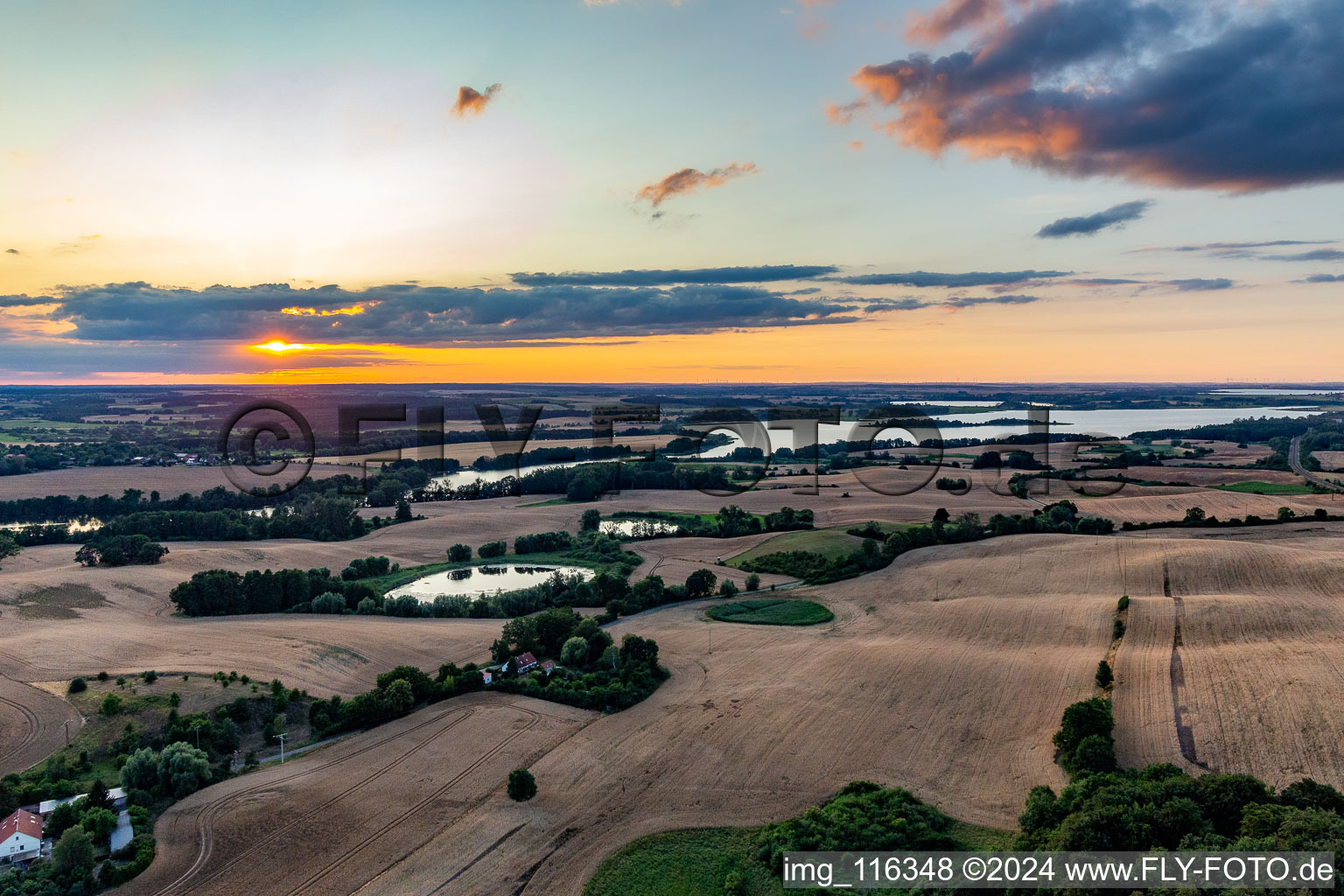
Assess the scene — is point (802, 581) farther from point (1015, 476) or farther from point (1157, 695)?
point (1015, 476)

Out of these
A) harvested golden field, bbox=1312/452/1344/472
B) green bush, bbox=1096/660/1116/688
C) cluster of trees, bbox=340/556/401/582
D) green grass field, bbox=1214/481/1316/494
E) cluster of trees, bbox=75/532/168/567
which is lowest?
cluster of trees, bbox=340/556/401/582

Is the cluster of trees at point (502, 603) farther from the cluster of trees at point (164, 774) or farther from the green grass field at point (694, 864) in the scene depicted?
the green grass field at point (694, 864)

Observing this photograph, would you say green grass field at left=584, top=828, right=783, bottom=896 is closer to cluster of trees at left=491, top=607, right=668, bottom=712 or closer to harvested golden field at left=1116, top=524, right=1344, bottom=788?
cluster of trees at left=491, top=607, right=668, bottom=712

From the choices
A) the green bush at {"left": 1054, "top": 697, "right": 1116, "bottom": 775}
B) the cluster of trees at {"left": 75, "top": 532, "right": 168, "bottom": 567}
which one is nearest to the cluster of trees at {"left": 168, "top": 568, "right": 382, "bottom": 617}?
the cluster of trees at {"left": 75, "top": 532, "right": 168, "bottom": 567}

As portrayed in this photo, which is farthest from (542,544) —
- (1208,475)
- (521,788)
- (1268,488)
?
(1208,475)

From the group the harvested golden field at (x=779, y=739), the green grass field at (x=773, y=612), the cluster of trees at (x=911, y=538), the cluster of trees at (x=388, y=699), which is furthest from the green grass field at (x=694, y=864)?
the cluster of trees at (x=911, y=538)

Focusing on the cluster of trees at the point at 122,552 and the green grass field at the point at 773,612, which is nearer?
the green grass field at the point at 773,612
